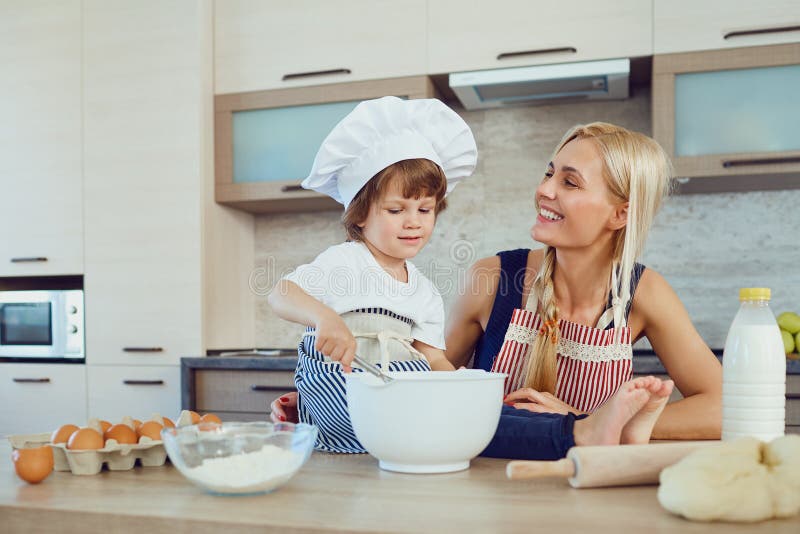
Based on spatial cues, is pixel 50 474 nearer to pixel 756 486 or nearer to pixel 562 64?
pixel 756 486

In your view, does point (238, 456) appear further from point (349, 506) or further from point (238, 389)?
point (238, 389)

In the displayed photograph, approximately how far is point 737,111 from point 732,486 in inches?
83.4

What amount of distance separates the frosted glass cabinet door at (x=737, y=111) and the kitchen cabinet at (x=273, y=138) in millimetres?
1166

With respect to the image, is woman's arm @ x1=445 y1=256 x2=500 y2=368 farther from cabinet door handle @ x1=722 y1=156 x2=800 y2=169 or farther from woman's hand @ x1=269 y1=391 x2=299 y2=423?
cabinet door handle @ x1=722 y1=156 x2=800 y2=169

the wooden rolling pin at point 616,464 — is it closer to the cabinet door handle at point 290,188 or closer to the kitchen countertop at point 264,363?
the kitchen countertop at point 264,363

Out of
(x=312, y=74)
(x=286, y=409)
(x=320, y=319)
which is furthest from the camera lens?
(x=312, y=74)

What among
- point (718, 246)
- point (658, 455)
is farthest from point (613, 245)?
point (718, 246)

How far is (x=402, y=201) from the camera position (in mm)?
1402

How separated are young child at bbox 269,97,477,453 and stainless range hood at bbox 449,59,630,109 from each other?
1.24 meters

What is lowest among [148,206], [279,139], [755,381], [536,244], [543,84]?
[755,381]

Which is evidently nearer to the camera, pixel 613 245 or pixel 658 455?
pixel 658 455

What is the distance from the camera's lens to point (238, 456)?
0.81m

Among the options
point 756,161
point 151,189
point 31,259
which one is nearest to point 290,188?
point 151,189

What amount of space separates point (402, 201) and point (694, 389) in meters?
0.72
